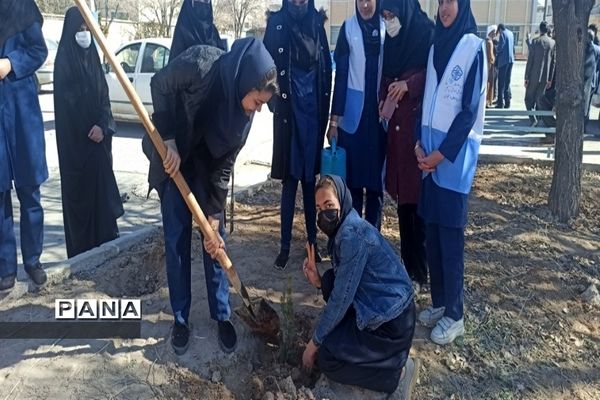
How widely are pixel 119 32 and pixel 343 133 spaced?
26.0 metres

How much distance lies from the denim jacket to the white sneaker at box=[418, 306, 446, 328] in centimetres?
72

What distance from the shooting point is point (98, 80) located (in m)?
4.22

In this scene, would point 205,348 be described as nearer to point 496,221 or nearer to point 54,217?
point 496,221

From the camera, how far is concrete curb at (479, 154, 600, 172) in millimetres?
6730

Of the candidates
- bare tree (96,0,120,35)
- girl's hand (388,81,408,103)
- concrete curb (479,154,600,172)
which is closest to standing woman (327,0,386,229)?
girl's hand (388,81,408,103)

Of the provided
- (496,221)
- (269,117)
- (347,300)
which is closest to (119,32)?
(269,117)

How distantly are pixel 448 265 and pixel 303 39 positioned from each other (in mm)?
1747

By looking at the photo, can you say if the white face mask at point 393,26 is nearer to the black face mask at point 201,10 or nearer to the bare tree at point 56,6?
the black face mask at point 201,10

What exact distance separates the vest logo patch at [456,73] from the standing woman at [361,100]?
799mm

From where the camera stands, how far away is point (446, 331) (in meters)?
3.17

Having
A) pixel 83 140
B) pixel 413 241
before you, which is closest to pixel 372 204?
pixel 413 241

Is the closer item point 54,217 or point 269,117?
point 54,217

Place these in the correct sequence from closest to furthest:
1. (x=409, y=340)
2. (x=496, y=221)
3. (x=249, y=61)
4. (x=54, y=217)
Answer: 1. (x=249, y=61)
2. (x=409, y=340)
3. (x=496, y=221)
4. (x=54, y=217)

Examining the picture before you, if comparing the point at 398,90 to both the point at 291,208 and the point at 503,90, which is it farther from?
the point at 503,90
